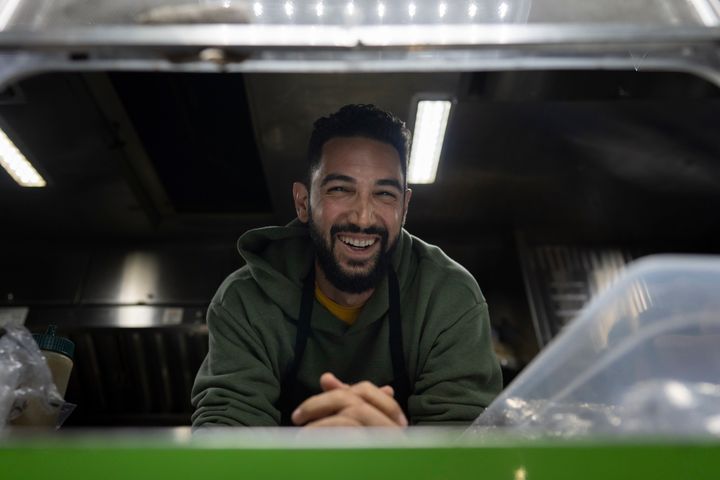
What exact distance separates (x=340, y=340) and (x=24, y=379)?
0.50 meters

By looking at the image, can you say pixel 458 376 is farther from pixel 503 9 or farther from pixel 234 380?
pixel 503 9

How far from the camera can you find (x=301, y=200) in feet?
3.55

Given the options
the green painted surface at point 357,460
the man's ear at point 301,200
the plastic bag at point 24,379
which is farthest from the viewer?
the man's ear at point 301,200

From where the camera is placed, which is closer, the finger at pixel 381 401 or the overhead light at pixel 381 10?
the finger at pixel 381 401

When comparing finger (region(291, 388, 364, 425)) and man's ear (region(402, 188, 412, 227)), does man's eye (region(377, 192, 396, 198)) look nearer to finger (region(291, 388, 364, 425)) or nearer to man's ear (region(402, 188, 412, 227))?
man's ear (region(402, 188, 412, 227))

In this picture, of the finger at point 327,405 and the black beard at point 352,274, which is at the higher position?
the black beard at point 352,274

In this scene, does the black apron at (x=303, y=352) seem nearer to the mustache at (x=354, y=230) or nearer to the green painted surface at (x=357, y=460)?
the mustache at (x=354, y=230)

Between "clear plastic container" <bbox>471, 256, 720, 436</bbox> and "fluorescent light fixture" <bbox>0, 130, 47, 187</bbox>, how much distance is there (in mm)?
1069

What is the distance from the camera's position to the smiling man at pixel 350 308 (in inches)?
36.8

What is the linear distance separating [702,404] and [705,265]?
7.2 inches

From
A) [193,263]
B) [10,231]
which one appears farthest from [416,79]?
[10,231]

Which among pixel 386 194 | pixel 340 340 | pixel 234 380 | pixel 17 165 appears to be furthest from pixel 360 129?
pixel 17 165

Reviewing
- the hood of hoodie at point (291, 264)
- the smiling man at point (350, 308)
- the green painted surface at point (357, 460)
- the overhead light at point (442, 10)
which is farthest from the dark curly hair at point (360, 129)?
the green painted surface at point (357, 460)

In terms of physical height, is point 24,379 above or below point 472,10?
below
